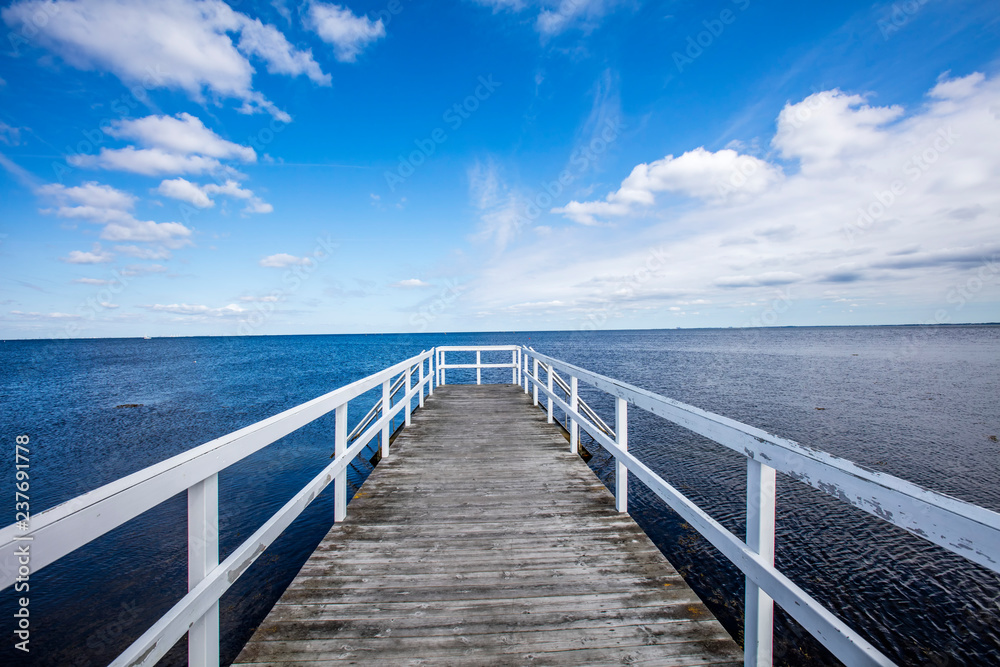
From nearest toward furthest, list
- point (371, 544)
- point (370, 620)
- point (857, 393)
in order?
point (370, 620), point (371, 544), point (857, 393)

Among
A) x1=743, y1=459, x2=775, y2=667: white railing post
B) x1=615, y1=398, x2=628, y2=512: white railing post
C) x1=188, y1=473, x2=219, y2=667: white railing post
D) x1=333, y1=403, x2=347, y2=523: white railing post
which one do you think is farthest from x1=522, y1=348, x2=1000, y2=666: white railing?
x1=333, y1=403, x2=347, y2=523: white railing post

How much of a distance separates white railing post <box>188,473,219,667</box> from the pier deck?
1.52 ft

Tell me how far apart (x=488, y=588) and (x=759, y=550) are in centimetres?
170

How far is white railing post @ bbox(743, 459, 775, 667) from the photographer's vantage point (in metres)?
1.94

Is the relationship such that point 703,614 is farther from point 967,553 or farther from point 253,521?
point 253,521

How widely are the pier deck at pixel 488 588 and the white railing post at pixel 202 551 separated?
18.2 inches

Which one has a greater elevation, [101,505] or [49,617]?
[101,505]

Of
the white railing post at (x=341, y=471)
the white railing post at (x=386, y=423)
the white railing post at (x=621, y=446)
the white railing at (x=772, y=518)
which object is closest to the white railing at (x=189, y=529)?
the white railing post at (x=341, y=471)

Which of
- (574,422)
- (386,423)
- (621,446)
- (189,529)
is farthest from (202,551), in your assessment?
(574,422)

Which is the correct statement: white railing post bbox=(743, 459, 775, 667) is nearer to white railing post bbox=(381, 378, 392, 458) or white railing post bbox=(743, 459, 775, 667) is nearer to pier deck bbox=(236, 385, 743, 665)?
pier deck bbox=(236, 385, 743, 665)

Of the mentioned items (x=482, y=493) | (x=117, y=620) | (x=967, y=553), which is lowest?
(x=117, y=620)

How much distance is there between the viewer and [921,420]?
14938mm

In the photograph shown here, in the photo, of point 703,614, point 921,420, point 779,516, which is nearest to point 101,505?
point 703,614

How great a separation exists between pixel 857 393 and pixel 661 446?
1572 cm
